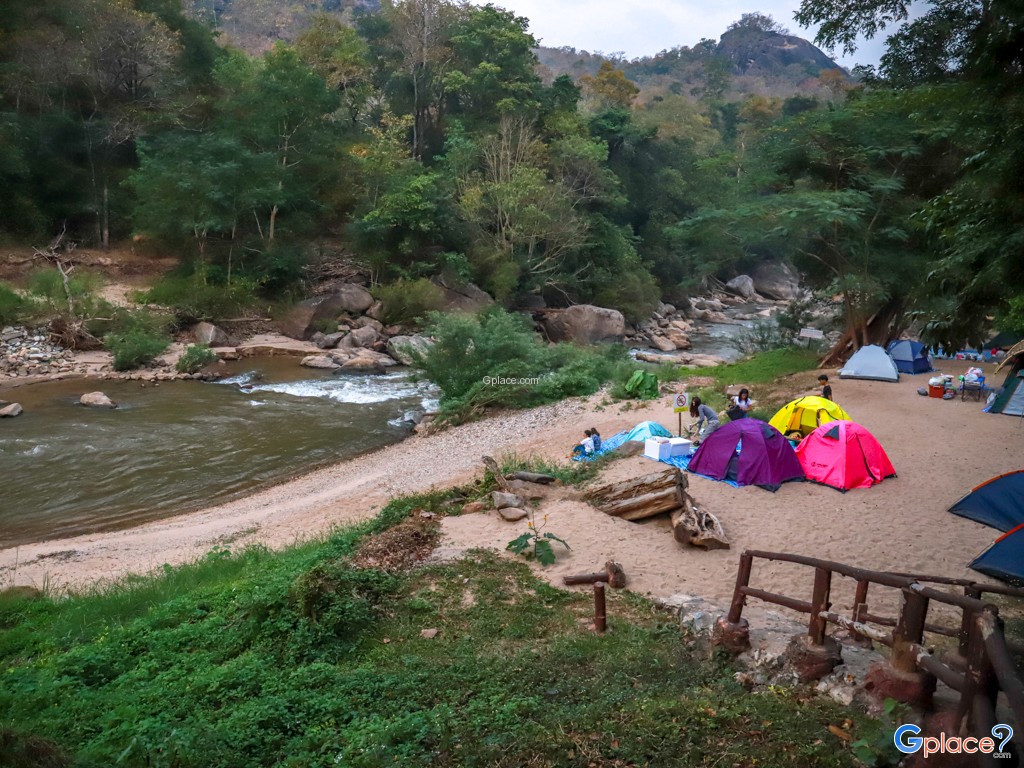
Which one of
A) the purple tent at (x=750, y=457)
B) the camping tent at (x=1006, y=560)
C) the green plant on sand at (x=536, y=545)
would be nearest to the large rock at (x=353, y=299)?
the purple tent at (x=750, y=457)

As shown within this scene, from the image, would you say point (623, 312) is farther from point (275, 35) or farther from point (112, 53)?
point (275, 35)

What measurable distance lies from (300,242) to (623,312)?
16.1 m

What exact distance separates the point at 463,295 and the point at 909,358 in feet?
58.9

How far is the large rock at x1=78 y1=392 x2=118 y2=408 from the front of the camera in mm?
18062

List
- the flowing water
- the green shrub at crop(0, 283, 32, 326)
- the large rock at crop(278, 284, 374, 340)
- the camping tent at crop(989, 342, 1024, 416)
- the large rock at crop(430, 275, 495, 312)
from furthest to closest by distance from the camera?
the large rock at crop(430, 275, 495, 312) < the large rock at crop(278, 284, 374, 340) < the green shrub at crop(0, 283, 32, 326) < the camping tent at crop(989, 342, 1024, 416) < the flowing water

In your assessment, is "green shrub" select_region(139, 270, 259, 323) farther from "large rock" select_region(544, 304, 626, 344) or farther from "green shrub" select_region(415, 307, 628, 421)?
"large rock" select_region(544, 304, 626, 344)

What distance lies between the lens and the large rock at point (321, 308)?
27.7m

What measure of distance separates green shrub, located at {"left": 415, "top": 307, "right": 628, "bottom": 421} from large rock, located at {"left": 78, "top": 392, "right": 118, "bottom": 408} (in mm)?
8188

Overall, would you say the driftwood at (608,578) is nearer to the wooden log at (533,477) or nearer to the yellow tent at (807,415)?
the wooden log at (533,477)

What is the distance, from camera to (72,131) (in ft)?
97.7

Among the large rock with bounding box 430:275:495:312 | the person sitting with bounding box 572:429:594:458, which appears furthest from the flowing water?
the large rock with bounding box 430:275:495:312

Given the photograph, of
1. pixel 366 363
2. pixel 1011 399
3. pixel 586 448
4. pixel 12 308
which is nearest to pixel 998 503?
pixel 586 448

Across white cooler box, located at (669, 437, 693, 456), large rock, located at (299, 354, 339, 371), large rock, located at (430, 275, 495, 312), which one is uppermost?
large rock, located at (430, 275, 495, 312)

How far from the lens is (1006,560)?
317 inches
